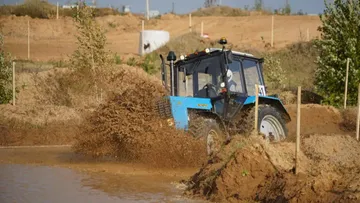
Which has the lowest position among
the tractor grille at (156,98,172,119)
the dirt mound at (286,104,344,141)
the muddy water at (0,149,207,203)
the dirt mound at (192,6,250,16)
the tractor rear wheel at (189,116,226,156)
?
the muddy water at (0,149,207,203)

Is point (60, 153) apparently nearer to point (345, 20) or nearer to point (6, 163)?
point (6, 163)

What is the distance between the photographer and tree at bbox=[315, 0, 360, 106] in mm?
21078

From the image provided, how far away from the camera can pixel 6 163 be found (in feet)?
43.1

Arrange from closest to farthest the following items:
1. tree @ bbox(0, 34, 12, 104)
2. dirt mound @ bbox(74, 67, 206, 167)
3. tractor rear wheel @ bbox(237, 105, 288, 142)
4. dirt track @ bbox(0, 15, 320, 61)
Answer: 1. dirt mound @ bbox(74, 67, 206, 167)
2. tractor rear wheel @ bbox(237, 105, 288, 142)
3. tree @ bbox(0, 34, 12, 104)
4. dirt track @ bbox(0, 15, 320, 61)

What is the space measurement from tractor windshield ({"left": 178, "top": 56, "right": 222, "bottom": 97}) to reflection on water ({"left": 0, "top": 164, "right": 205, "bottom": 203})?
8.68 ft

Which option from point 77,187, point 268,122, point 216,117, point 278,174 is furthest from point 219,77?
point 278,174

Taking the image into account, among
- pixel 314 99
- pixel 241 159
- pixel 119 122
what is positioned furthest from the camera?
pixel 314 99

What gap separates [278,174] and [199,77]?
16.2ft

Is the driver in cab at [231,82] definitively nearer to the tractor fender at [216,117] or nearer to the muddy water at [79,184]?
the tractor fender at [216,117]

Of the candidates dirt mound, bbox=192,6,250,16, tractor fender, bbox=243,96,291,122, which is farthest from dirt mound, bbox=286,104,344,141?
dirt mound, bbox=192,6,250,16

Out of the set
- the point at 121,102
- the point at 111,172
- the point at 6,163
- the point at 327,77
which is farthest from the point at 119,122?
the point at 327,77

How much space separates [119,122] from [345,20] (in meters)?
11.2

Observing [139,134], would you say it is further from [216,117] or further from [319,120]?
[319,120]

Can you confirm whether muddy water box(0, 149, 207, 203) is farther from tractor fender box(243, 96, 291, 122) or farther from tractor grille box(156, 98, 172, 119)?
tractor fender box(243, 96, 291, 122)
